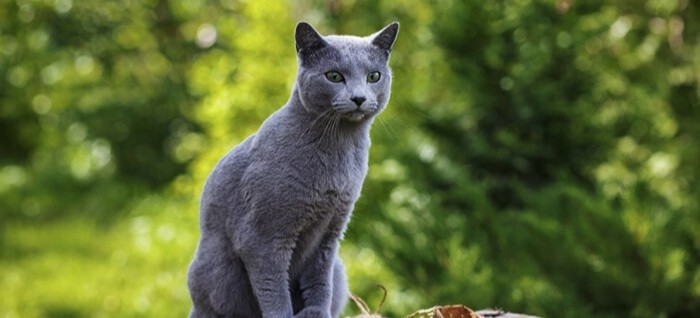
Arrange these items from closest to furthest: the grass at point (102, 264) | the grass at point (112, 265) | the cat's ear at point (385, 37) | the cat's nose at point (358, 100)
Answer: the cat's nose at point (358, 100) → the cat's ear at point (385, 37) → the grass at point (112, 265) → the grass at point (102, 264)

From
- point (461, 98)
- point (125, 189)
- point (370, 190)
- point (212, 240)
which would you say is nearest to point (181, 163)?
point (125, 189)

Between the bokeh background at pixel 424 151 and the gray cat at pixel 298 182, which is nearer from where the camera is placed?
the gray cat at pixel 298 182

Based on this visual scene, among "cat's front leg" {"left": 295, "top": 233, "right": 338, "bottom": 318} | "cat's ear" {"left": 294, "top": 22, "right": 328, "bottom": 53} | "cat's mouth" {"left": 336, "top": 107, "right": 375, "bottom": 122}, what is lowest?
"cat's front leg" {"left": 295, "top": 233, "right": 338, "bottom": 318}

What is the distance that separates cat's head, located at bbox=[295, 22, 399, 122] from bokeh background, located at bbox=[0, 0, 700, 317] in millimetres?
322

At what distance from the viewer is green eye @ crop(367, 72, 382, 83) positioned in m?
1.93

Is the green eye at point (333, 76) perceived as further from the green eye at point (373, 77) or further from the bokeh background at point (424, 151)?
the bokeh background at point (424, 151)

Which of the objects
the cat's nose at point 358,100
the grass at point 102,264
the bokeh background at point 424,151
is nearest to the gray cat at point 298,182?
the cat's nose at point 358,100

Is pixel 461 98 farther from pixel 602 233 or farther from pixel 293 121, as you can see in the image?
pixel 293 121

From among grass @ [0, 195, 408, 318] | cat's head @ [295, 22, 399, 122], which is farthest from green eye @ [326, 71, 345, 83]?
grass @ [0, 195, 408, 318]

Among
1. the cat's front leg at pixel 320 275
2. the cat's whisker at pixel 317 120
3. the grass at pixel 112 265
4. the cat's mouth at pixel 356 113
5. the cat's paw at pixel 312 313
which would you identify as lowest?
the cat's paw at pixel 312 313

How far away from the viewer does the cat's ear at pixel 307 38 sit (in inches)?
75.1

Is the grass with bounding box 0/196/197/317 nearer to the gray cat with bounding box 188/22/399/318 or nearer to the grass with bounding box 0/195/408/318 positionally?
the grass with bounding box 0/195/408/318

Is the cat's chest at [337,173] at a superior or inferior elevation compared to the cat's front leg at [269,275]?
superior

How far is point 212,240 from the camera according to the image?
2.04 metres
